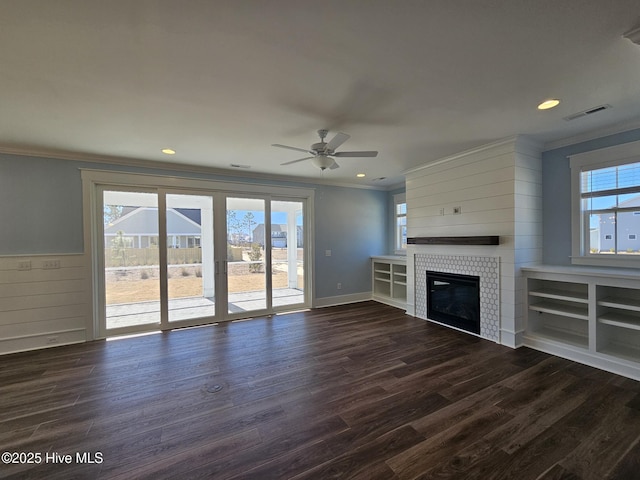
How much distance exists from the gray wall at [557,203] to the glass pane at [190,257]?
5.26 meters

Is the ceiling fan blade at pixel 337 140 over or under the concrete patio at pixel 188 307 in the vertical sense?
over

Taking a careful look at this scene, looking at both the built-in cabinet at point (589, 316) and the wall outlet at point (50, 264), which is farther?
the wall outlet at point (50, 264)

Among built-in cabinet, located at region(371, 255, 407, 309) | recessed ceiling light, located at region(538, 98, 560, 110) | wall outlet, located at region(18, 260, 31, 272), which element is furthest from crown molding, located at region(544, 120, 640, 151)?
wall outlet, located at region(18, 260, 31, 272)

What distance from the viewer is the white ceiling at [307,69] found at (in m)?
1.53

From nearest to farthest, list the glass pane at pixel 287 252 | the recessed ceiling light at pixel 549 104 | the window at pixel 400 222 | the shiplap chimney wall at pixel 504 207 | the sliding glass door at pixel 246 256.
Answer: the recessed ceiling light at pixel 549 104 → the shiplap chimney wall at pixel 504 207 → the sliding glass door at pixel 246 256 → the glass pane at pixel 287 252 → the window at pixel 400 222

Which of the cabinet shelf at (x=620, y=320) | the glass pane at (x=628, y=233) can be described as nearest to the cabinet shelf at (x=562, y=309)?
the cabinet shelf at (x=620, y=320)

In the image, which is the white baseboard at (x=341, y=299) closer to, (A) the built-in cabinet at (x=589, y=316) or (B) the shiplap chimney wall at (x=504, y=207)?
(B) the shiplap chimney wall at (x=504, y=207)

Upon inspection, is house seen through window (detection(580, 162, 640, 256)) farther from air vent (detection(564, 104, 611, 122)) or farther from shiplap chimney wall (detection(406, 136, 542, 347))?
air vent (detection(564, 104, 611, 122))

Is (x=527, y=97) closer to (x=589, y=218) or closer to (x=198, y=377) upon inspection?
(x=589, y=218)

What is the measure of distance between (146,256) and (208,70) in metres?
3.45

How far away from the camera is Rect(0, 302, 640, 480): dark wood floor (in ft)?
5.72

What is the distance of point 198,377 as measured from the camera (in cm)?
286

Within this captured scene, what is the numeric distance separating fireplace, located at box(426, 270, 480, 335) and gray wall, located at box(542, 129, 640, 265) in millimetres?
1082

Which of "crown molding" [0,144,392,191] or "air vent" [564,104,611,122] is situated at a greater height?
"air vent" [564,104,611,122]
